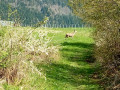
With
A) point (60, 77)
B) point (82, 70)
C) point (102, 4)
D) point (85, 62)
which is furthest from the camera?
point (85, 62)

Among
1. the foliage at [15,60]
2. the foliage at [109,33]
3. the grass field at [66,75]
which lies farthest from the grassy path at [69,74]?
the foliage at [109,33]

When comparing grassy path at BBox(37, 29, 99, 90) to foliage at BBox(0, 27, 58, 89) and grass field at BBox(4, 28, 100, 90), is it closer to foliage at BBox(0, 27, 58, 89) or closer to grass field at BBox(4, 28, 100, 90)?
grass field at BBox(4, 28, 100, 90)

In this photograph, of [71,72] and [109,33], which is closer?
[109,33]

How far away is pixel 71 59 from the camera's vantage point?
3152 centimetres

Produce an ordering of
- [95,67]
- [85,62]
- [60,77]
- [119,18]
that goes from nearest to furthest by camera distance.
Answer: [119,18], [60,77], [95,67], [85,62]

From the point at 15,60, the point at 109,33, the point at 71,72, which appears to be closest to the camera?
the point at 15,60

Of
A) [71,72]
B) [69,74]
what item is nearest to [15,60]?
[69,74]

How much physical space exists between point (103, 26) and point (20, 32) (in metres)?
6.32

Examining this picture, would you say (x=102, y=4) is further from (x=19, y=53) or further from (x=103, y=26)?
(x=19, y=53)

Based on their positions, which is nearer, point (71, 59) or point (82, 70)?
point (82, 70)

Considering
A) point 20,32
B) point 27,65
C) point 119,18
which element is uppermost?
point 119,18

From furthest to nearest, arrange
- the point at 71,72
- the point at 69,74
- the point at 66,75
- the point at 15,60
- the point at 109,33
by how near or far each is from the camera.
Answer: the point at 71,72, the point at 69,74, the point at 66,75, the point at 109,33, the point at 15,60

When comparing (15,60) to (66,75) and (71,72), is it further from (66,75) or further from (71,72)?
(71,72)

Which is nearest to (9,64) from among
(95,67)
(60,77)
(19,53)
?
(19,53)
